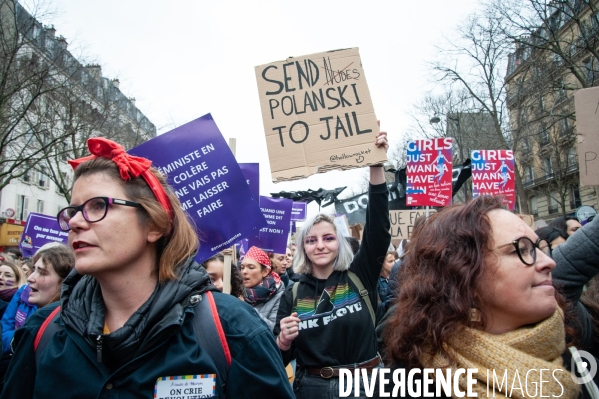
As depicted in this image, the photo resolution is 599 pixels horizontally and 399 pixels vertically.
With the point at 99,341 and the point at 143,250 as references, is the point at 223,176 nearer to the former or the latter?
the point at 143,250

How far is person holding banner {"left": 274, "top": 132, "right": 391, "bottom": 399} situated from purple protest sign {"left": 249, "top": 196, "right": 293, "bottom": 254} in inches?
105

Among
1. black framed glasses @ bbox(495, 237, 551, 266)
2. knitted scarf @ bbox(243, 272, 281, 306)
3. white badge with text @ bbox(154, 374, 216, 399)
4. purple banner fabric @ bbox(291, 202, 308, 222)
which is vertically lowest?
knitted scarf @ bbox(243, 272, 281, 306)

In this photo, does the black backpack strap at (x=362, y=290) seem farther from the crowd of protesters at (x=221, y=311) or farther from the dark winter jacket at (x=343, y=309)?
the crowd of protesters at (x=221, y=311)

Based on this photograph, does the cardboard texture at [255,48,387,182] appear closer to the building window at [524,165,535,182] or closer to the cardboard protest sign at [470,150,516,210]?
the cardboard protest sign at [470,150,516,210]

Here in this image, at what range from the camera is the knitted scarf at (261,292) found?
15.9 feet

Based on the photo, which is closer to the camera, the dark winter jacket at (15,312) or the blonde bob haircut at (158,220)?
the blonde bob haircut at (158,220)

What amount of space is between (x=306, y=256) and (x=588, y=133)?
6.82 feet

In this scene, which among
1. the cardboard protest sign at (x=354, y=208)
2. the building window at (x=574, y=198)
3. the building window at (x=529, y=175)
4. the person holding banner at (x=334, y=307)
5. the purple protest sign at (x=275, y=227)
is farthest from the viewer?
the building window at (x=529, y=175)

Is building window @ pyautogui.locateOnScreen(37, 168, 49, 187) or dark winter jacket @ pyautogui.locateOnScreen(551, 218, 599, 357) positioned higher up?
building window @ pyautogui.locateOnScreen(37, 168, 49, 187)

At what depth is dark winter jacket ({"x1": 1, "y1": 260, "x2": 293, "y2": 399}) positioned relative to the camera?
1.65m

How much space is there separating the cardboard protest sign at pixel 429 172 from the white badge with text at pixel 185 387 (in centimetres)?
580

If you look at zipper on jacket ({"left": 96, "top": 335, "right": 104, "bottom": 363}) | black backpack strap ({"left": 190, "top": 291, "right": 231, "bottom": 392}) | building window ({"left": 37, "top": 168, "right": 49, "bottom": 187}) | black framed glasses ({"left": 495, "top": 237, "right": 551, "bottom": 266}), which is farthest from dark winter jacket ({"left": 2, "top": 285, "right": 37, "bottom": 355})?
building window ({"left": 37, "top": 168, "right": 49, "bottom": 187})

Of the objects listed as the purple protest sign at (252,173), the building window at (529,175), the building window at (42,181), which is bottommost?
the building window at (529,175)

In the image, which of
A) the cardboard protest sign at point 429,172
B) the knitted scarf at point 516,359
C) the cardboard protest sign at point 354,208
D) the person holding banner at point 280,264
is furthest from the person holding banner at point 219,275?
the cardboard protest sign at point 354,208
